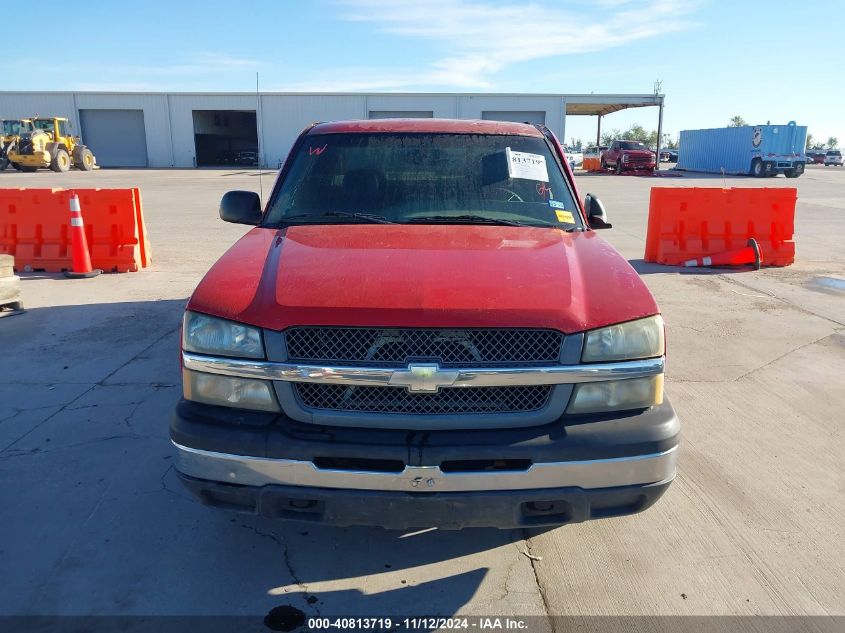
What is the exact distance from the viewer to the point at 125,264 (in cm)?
867

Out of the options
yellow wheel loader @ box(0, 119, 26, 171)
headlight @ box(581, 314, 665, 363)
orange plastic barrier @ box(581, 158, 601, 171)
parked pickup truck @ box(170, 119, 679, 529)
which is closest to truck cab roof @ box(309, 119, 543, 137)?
parked pickup truck @ box(170, 119, 679, 529)

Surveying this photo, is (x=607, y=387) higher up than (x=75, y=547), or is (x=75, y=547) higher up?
(x=607, y=387)

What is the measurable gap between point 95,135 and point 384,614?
5369 cm

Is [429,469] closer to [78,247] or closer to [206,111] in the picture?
[78,247]

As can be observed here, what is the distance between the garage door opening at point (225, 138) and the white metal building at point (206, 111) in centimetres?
26

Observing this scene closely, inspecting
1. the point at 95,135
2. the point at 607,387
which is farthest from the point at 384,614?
the point at 95,135

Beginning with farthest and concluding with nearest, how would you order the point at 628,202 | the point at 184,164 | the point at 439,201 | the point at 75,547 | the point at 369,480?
1. the point at 184,164
2. the point at 628,202
3. the point at 439,201
4. the point at 75,547
5. the point at 369,480

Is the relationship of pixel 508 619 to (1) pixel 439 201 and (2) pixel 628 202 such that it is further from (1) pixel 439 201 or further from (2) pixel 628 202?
(2) pixel 628 202

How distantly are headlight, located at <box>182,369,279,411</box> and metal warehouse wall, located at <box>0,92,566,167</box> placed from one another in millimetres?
44703

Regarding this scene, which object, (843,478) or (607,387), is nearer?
(607,387)

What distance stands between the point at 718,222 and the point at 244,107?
4346 cm

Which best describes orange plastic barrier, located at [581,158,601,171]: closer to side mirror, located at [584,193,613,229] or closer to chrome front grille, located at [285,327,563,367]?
side mirror, located at [584,193,613,229]

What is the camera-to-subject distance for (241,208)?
151 inches

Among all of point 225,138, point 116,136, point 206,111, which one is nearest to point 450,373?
point 206,111
